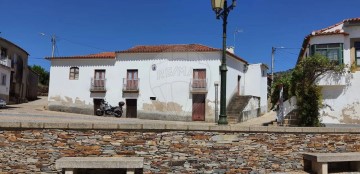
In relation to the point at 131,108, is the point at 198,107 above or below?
above

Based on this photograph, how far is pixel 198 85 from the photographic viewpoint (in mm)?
24953

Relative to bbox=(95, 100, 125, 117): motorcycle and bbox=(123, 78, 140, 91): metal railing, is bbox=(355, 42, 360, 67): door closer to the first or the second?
bbox=(123, 78, 140, 91): metal railing

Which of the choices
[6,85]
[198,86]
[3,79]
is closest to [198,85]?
[198,86]

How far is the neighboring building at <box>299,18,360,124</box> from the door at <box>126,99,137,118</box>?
1447 centimetres

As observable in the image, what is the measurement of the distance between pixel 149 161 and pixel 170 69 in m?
17.4

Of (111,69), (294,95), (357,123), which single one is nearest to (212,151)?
(294,95)

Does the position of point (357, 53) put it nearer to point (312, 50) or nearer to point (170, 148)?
point (312, 50)

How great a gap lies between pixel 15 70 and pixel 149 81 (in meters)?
15.6

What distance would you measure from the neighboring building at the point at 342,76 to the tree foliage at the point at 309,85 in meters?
0.46

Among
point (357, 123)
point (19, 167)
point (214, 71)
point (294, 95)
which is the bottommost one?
point (19, 167)

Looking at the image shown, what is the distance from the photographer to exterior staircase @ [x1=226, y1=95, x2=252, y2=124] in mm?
23428

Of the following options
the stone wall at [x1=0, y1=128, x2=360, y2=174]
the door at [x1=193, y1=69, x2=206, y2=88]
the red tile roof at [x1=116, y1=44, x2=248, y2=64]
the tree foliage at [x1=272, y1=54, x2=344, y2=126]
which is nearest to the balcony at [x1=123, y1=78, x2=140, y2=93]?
the red tile roof at [x1=116, y1=44, x2=248, y2=64]

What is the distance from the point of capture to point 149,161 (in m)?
8.43

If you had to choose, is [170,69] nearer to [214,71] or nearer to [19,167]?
[214,71]
